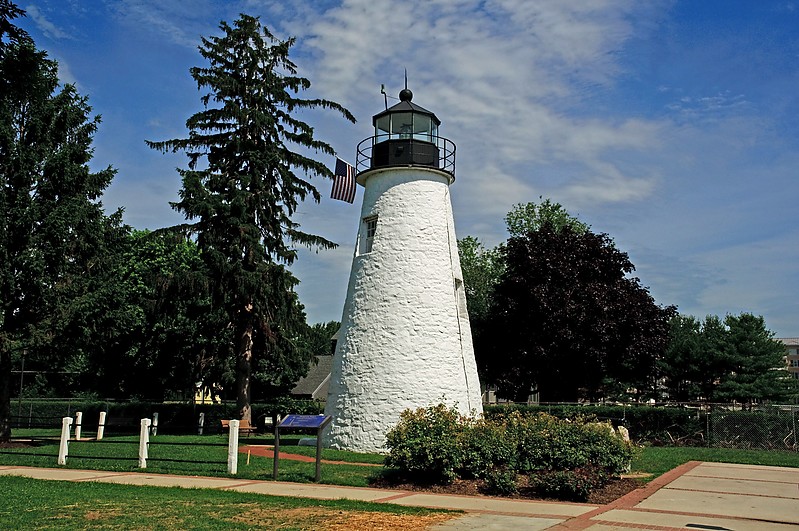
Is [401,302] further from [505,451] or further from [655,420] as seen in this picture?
[655,420]

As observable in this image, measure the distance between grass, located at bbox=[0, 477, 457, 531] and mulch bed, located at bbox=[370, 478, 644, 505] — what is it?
2304 mm

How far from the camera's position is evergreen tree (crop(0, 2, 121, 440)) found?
64.1 ft

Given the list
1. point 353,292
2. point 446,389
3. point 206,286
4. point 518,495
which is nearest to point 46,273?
point 206,286

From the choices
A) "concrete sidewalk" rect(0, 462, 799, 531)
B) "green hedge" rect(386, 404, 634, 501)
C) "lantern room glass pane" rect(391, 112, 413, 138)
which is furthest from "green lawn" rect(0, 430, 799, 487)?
"lantern room glass pane" rect(391, 112, 413, 138)

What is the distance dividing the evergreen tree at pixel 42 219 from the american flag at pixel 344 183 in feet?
25.1

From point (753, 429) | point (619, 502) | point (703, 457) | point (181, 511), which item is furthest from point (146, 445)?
point (753, 429)

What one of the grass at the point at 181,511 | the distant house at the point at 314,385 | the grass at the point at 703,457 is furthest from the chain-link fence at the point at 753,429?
the distant house at the point at 314,385

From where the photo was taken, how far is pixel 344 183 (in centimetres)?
2141

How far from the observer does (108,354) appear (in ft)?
122

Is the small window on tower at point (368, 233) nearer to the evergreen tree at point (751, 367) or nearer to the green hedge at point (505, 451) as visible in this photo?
the green hedge at point (505, 451)

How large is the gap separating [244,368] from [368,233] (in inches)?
362

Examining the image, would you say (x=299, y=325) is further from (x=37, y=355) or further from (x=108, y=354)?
(x=108, y=354)

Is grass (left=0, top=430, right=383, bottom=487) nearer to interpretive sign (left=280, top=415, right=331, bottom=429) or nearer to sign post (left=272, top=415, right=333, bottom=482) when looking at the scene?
sign post (left=272, top=415, right=333, bottom=482)

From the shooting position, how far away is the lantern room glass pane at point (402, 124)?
→ 20.9 m
